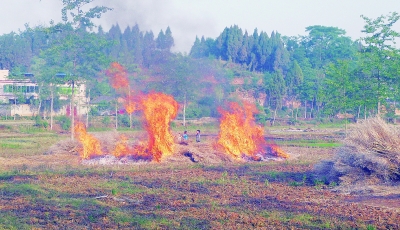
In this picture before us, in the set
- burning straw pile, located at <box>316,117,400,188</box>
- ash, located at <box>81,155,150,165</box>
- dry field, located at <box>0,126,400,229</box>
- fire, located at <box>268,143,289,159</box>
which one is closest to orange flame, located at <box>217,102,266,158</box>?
fire, located at <box>268,143,289,159</box>

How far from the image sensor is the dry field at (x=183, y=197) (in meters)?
12.5

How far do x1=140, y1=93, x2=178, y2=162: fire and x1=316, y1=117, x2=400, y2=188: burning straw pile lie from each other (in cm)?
1045

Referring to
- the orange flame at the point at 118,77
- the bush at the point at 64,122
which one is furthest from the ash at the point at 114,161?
the bush at the point at 64,122

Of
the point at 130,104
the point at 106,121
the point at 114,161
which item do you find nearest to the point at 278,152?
the point at 114,161

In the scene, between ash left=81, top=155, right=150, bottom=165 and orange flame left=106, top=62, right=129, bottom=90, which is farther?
orange flame left=106, top=62, right=129, bottom=90

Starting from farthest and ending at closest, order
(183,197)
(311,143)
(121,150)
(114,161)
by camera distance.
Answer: (311,143) < (121,150) < (114,161) < (183,197)

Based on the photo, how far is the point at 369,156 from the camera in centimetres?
1750

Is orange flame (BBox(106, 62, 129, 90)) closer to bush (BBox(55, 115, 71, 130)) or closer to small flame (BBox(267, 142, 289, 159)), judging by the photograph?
bush (BBox(55, 115, 71, 130))

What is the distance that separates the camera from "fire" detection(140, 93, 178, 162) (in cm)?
2617

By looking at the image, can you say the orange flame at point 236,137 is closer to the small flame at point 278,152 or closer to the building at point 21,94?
the small flame at point 278,152

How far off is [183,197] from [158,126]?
1121 centimetres

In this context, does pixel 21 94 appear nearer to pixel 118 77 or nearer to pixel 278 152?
pixel 118 77

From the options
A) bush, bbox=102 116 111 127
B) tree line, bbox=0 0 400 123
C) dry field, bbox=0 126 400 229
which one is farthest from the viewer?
bush, bbox=102 116 111 127

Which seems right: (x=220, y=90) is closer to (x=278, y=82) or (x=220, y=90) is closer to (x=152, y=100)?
(x=278, y=82)
